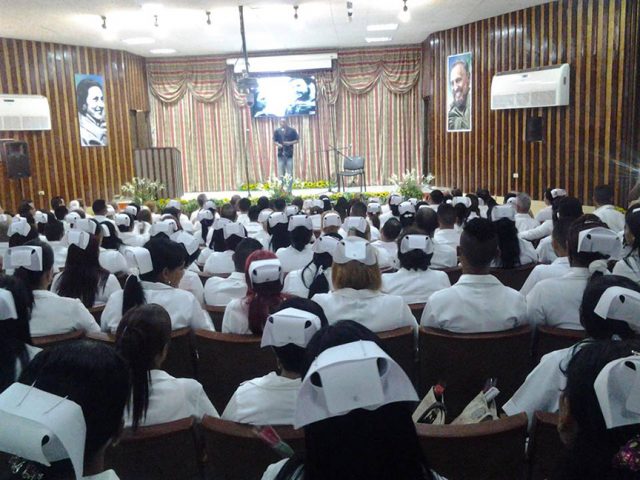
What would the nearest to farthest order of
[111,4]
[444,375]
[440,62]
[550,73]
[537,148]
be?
[444,375] < [111,4] < [550,73] < [537,148] < [440,62]

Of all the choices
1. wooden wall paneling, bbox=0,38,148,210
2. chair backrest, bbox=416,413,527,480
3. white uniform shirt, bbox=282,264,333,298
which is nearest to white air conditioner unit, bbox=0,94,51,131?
wooden wall paneling, bbox=0,38,148,210

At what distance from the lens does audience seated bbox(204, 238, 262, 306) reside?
383 cm

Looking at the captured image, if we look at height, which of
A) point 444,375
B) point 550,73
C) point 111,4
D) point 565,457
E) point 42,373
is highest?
point 111,4

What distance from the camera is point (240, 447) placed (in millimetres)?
1778

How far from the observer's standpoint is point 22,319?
237cm

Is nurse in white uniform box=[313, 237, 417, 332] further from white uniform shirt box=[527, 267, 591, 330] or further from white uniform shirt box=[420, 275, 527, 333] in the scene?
white uniform shirt box=[527, 267, 591, 330]

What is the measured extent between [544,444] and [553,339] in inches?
35.4

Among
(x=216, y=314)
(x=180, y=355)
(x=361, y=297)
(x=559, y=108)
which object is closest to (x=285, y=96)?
(x=559, y=108)

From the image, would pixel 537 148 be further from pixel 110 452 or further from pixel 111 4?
pixel 110 452

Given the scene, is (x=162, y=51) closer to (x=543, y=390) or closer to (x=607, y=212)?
(x=607, y=212)

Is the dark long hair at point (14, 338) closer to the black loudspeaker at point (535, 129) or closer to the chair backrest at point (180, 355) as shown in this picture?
the chair backrest at point (180, 355)

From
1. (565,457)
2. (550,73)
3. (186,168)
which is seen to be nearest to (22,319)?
(565,457)

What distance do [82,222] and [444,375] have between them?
3596mm

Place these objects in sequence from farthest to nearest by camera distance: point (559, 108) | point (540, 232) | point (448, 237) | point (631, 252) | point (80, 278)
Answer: point (559, 108) → point (540, 232) → point (448, 237) → point (80, 278) → point (631, 252)
